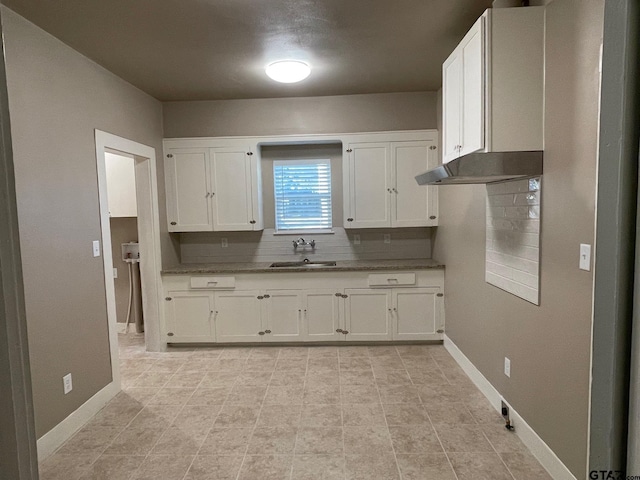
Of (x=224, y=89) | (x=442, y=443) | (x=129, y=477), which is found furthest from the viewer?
(x=224, y=89)

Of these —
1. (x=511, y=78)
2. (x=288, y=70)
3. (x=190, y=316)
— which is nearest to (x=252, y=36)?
(x=288, y=70)

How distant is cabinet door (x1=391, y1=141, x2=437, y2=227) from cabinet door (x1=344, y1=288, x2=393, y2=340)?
0.82 m

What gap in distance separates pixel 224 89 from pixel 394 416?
332 cm

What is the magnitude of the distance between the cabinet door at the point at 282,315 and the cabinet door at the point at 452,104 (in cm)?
212

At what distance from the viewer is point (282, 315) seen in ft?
13.0

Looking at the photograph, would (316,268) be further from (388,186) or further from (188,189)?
(188,189)

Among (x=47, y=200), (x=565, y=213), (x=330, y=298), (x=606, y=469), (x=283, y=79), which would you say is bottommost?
(x=330, y=298)

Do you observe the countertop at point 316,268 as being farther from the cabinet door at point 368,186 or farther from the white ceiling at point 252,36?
the white ceiling at point 252,36

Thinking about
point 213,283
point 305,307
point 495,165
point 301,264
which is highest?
point 495,165

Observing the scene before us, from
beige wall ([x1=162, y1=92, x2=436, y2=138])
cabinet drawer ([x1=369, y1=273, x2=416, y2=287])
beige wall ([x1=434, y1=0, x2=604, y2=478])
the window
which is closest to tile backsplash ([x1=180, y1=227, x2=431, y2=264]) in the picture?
the window

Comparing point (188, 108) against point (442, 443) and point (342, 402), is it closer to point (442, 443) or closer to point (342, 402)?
point (342, 402)

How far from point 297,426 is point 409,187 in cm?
262

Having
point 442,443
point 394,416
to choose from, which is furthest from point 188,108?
point 442,443

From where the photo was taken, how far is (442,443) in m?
2.28
